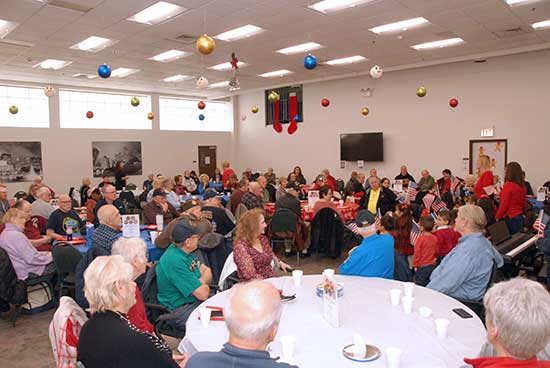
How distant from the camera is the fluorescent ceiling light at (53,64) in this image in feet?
34.0

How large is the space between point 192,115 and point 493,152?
10675 mm

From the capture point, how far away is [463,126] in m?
11.3

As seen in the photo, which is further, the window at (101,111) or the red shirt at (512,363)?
the window at (101,111)

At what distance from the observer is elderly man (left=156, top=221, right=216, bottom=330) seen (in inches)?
127

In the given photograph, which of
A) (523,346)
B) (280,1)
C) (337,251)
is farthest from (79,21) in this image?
(523,346)

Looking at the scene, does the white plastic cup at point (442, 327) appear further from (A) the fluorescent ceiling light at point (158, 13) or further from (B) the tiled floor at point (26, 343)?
(A) the fluorescent ceiling light at point (158, 13)

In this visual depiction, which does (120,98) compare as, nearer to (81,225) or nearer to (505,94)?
(81,225)

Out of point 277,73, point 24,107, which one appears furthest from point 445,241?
point 24,107

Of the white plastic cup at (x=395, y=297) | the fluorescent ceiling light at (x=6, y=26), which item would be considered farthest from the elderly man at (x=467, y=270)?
the fluorescent ceiling light at (x=6, y=26)

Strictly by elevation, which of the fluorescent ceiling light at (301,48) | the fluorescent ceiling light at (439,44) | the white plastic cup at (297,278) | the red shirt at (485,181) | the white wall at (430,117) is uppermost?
the fluorescent ceiling light at (439,44)

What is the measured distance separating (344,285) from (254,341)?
1742mm

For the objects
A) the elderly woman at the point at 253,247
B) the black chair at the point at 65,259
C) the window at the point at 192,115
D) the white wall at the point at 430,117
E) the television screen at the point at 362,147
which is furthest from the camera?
the window at the point at 192,115

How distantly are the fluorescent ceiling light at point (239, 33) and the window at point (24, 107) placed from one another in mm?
7565

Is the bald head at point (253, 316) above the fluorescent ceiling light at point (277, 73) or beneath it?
beneath
